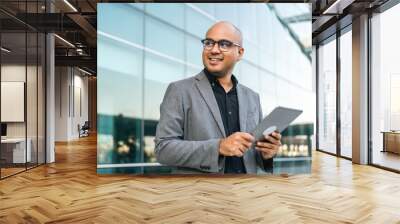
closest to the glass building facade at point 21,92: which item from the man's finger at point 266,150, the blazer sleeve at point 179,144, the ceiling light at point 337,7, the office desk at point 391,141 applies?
the blazer sleeve at point 179,144

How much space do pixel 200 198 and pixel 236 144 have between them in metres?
1.71

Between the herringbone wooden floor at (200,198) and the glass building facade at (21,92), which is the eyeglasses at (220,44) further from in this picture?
the glass building facade at (21,92)

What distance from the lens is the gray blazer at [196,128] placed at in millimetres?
4082

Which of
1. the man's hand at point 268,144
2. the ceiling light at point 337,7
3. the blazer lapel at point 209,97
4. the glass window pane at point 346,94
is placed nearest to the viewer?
the man's hand at point 268,144

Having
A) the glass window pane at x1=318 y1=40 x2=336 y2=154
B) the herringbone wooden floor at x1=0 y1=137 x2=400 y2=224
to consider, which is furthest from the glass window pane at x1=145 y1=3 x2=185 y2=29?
the glass window pane at x1=318 y1=40 x2=336 y2=154

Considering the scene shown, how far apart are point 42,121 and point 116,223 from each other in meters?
5.32

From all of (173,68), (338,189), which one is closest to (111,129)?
(173,68)

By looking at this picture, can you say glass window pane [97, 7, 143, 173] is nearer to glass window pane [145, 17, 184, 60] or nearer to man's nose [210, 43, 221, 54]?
glass window pane [145, 17, 184, 60]

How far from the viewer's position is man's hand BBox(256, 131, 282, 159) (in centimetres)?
395

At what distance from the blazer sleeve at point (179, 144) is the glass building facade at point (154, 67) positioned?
179 centimetres

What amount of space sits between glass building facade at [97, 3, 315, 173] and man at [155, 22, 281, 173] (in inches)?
67.5

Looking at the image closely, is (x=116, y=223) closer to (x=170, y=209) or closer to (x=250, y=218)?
(x=170, y=209)

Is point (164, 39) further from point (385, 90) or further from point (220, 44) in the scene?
point (385, 90)

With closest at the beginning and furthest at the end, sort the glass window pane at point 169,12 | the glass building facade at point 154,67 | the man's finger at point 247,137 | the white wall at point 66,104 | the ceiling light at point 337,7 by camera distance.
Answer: the man's finger at point 247,137
the glass window pane at point 169,12
the glass building facade at point 154,67
the ceiling light at point 337,7
the white wall at point 66,104
